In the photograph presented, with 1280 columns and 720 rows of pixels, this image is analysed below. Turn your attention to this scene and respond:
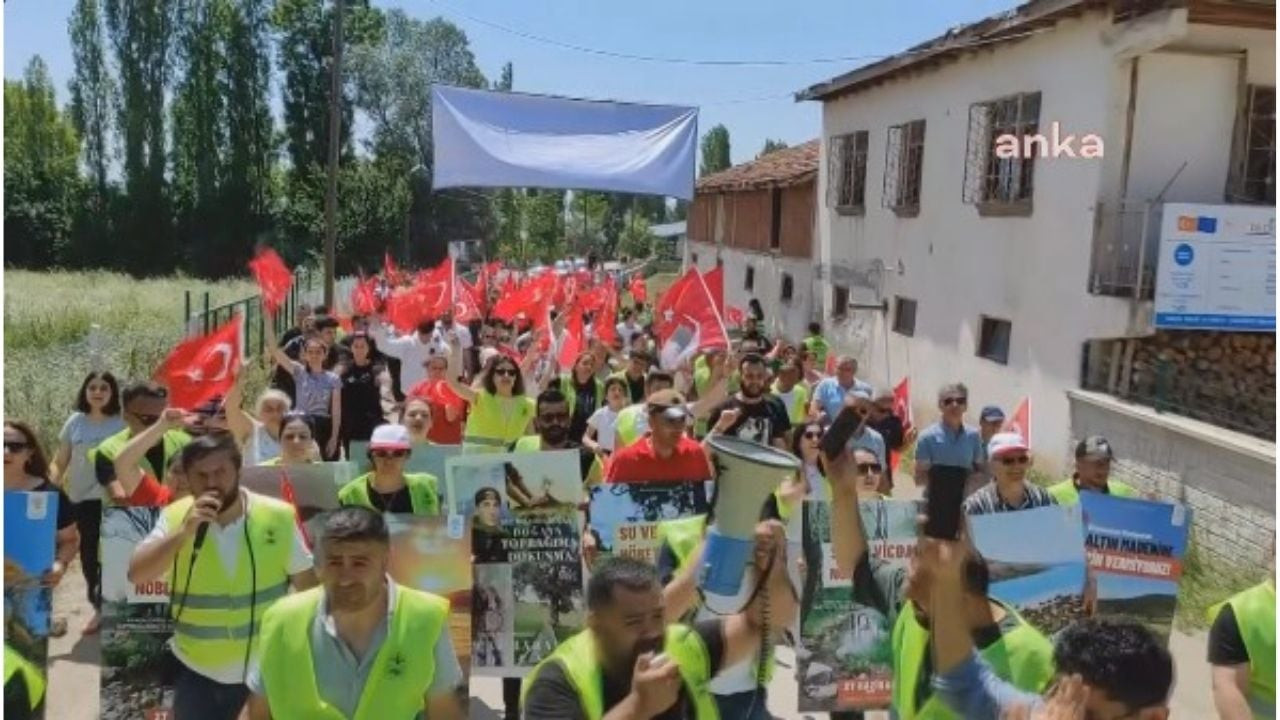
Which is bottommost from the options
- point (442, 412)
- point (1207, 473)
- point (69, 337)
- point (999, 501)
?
point (69, 337)

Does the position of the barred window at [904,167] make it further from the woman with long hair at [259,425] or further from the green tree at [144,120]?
the green tree at [144,120]

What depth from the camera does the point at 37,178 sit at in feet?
162

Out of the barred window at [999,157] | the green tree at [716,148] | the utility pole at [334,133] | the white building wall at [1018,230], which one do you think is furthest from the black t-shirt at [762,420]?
the green tree at [716,148]

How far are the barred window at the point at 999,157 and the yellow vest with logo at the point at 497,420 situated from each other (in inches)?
291

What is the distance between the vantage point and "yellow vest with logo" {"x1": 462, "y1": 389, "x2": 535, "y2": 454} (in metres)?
7.14

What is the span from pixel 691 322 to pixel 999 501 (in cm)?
551

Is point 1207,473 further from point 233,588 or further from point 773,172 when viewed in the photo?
point 773,172

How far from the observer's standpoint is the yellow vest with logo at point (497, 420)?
23.4 ft

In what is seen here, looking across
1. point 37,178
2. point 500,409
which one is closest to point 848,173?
point 500,409

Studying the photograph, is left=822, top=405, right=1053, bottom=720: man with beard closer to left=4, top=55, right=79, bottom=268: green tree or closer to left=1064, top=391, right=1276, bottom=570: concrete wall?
left=1064, top=391, right=1276, bottom=570: concrete wall

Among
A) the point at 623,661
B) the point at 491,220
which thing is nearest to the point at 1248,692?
the point at 623,661

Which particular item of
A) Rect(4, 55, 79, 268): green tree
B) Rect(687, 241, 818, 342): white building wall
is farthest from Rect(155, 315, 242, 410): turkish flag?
Rect(4, 55, 79, 268): green tree

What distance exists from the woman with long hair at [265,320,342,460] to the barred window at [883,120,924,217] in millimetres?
9372

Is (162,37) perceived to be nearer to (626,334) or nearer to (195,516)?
(626,334)
